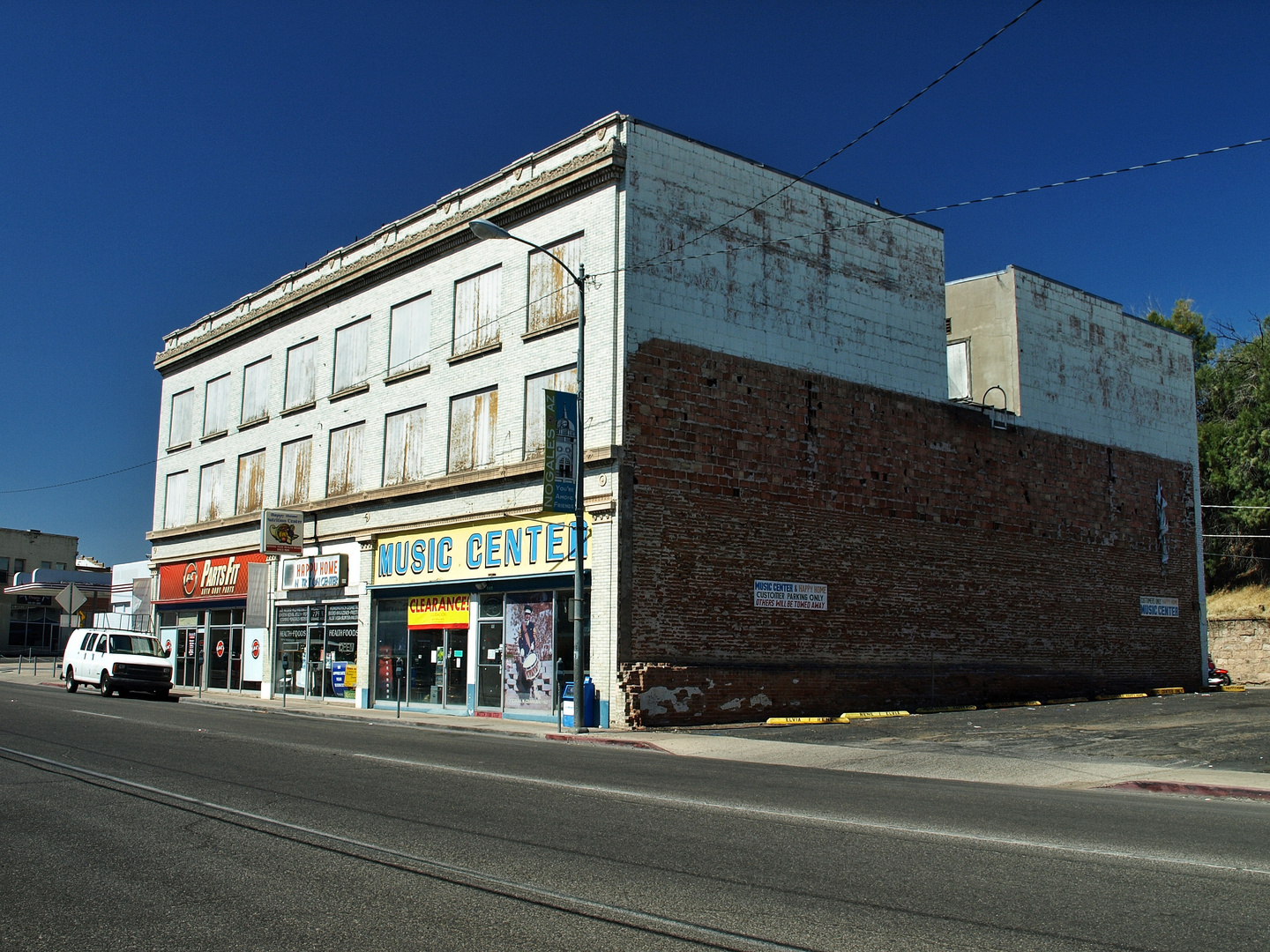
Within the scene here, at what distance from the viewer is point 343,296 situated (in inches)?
1266

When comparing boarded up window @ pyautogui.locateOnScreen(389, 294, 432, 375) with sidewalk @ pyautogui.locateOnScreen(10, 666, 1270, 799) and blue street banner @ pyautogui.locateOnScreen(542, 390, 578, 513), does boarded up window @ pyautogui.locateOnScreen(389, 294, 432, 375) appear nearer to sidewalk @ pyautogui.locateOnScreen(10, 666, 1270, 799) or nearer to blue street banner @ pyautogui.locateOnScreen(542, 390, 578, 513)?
blue street banner @ pyautogui.locateOnScreen(542, 390, 578, 513)

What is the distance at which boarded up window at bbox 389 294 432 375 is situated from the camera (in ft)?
94.8

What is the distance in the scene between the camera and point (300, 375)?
112 feet

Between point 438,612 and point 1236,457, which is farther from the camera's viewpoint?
point 1236,457

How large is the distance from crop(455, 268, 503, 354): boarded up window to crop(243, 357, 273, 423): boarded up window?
10.9 m

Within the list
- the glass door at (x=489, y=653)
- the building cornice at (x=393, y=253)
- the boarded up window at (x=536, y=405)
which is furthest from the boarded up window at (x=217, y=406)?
the boarded up window at (x=536, y=405)

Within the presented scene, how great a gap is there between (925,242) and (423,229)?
44.5 ft

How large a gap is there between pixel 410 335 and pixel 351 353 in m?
3.23

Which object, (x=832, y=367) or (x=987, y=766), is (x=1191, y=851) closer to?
(x=987, y=766)

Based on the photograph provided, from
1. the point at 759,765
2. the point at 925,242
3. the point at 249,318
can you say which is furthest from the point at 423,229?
the point at 759,765

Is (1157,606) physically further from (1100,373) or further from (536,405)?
(536,405)

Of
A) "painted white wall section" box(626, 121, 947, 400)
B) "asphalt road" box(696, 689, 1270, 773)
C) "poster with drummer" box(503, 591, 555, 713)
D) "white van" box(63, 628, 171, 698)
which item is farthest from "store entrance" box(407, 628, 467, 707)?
"painted white wall section" box(626, 121, 947, 400)

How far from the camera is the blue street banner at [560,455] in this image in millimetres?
21688

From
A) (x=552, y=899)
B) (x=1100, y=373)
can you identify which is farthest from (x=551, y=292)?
(x=552, y=899)
